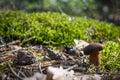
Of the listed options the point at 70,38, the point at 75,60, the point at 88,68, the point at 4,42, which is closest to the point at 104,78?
the point at 88,68

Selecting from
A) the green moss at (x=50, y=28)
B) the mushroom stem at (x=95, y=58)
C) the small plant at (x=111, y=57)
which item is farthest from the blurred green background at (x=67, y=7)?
the mushroom stem at (x=95, y=58)

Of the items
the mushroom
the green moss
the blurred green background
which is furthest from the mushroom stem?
the blurred green background

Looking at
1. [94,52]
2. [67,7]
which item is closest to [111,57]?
[94,52]

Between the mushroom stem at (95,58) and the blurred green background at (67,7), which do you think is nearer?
the mushroom stem at (95,58)

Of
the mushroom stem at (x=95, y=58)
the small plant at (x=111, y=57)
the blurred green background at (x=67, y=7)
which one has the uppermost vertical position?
the mushroom stem at (x=95, y=58)

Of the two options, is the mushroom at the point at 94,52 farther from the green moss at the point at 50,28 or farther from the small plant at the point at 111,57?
the green moss at the point at 50,28
